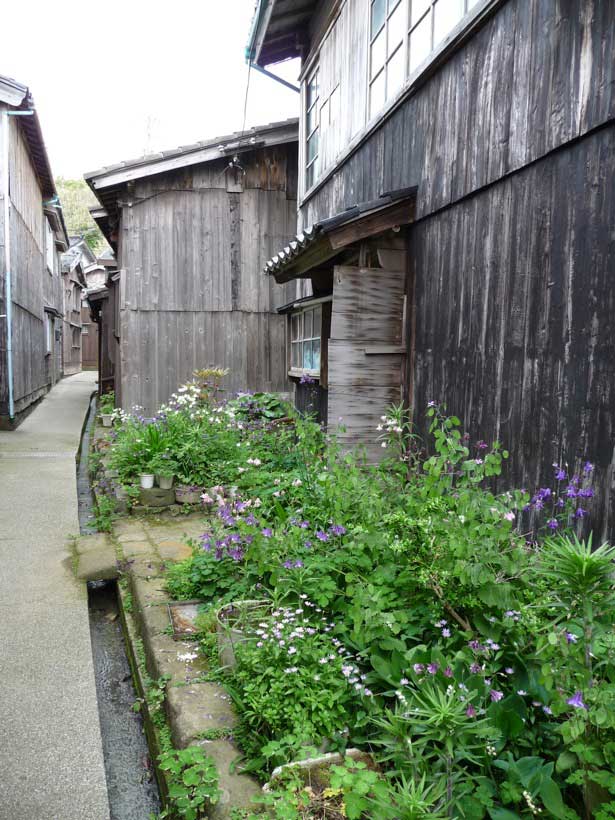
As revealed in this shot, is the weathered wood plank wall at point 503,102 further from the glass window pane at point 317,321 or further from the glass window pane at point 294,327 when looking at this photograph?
the glass window pane at point 294,327

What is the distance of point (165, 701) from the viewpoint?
290 centimetres

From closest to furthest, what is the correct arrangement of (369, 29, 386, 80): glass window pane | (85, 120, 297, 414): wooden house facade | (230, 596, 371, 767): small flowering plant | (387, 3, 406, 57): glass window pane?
(230, 596, 371, 767): small flowering plant → (387, 3, 406, 57): glass window pane → (369, 29, 386, 80): glass window pane → (85, 120, 297, 414): wooden house facade

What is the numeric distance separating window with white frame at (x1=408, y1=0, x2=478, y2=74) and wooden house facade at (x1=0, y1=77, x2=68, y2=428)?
9793mm

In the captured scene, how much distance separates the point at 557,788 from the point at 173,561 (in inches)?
138

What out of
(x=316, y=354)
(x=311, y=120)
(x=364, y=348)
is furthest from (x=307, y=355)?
(x=311, y=120)

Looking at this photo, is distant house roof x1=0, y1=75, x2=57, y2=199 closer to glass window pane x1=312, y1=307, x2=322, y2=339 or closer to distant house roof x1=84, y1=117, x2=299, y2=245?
distant house roof x1=84, y1=117, x2=299, y2=245

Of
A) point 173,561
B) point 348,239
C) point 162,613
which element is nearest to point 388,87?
point 348,239

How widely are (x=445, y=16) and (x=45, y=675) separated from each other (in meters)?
5.28

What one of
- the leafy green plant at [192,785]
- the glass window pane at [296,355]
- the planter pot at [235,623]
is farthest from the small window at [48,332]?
the leafy green plant at [192,785]

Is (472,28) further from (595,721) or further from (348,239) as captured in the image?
(595,721)

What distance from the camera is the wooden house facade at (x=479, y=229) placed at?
3.28 m

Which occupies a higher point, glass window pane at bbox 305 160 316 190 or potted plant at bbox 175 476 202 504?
glass window pane at bbox 305 160 316 190

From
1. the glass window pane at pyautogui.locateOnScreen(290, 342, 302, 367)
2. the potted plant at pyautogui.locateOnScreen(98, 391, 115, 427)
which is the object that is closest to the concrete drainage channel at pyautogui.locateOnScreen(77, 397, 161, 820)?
the glass window pane at pyautogui.locateOnScreen(290, 342, 302, 367)

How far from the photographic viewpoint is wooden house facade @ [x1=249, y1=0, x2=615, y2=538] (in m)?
3.28
